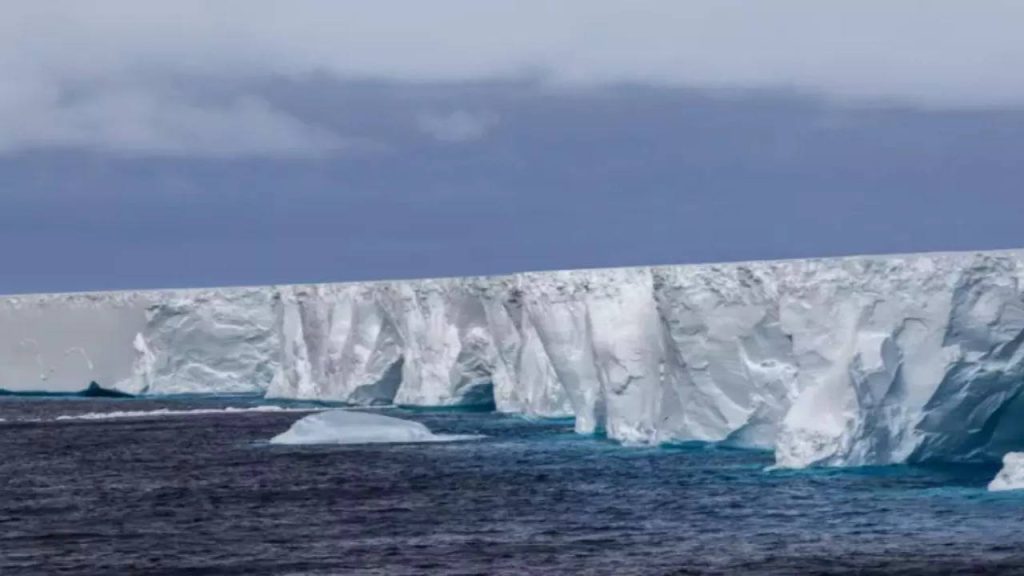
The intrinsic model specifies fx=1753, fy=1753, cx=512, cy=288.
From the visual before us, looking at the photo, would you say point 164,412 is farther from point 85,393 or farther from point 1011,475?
point 1011,475

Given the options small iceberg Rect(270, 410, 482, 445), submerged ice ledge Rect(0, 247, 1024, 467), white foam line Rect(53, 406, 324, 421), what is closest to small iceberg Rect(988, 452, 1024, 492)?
submerged ice ledge Rect(0, 247, 1024, 467)

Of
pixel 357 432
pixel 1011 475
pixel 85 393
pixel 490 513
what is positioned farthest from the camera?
pixel 85 393

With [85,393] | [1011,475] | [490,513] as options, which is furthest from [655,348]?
[85,393]

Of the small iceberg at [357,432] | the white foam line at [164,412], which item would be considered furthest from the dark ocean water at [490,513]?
the white foam line at [164,412]

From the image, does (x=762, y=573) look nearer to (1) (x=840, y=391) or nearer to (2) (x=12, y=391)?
(1) (x=840, y=391)

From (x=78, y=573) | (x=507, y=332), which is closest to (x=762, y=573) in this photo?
(x=78, y=573)

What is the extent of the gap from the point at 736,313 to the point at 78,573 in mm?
13286

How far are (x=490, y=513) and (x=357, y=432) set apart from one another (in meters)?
13.7

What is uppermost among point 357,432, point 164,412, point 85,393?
point 85,393

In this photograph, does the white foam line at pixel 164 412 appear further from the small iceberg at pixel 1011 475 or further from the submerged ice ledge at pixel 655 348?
the small iceberg at pixel 1011 475

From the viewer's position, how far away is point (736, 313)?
93.6ft

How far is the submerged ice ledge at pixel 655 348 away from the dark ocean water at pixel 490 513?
2.75 ft

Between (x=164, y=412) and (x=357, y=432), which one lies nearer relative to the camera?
(x=357, y=432)

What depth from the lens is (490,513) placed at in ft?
76.5
